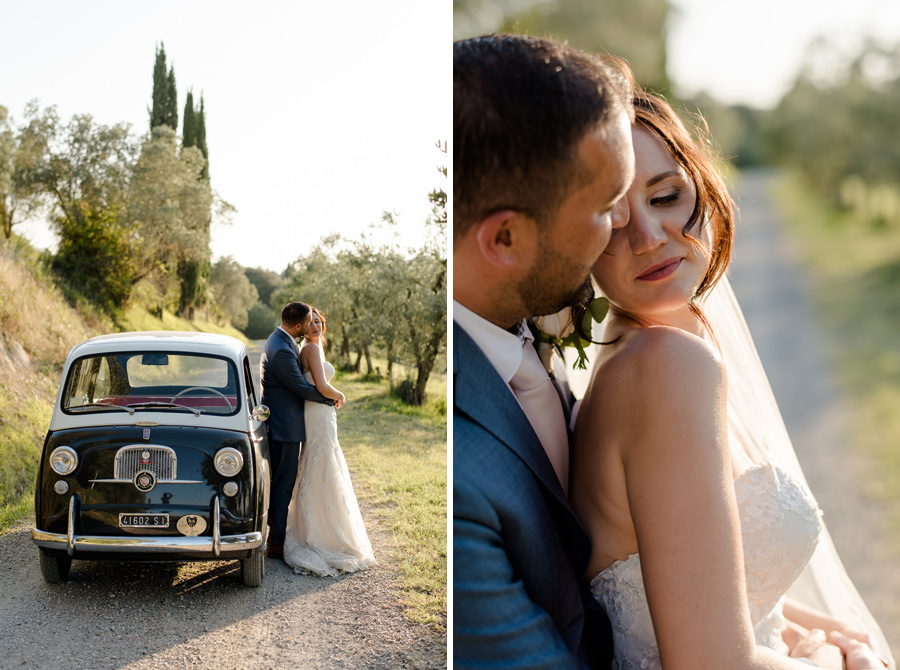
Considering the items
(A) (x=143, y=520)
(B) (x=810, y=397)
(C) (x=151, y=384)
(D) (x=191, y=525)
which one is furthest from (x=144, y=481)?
(B) (x=810, y=397)

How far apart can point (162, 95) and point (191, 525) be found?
2352 mm

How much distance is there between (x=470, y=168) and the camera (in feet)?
3.18

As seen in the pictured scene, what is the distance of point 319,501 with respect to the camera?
3.49 m

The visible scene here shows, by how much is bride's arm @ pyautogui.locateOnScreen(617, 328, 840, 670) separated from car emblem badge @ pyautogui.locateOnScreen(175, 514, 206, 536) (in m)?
2.39

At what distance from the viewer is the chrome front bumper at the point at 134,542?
9.31 feet

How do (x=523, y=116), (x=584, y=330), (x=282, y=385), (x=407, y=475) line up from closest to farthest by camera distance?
(x=523, y=116) → (x=584, y=330) → (x=282, y=385) → (x=407, y=475)

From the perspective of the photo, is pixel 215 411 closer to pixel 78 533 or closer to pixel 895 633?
pixel 78 533

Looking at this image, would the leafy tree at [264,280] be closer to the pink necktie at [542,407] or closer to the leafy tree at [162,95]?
the leafy tree at [162,95]

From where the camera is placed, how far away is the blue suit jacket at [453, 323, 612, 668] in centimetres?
92

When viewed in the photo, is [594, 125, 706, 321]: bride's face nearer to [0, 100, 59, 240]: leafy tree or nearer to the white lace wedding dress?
the white lace wedding dress

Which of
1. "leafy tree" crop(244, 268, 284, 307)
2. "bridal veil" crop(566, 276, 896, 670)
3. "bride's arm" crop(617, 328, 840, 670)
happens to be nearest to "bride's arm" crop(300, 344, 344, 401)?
"leafy tree" crop(244, 268, 284, 307)

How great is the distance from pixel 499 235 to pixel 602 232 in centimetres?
17

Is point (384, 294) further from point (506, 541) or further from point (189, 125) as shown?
point (506, 541)

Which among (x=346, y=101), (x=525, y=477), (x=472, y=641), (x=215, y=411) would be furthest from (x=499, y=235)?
(x=346, y=101)
